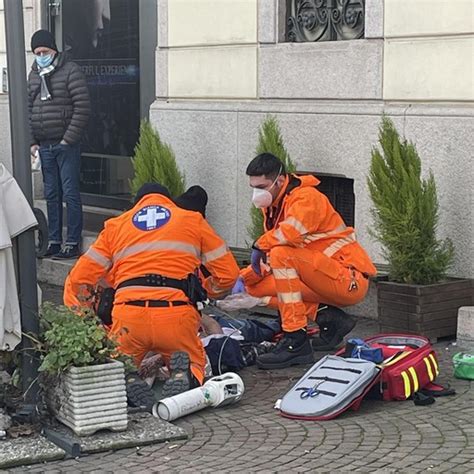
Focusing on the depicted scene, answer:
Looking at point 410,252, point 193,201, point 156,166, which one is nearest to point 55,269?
point 156,166

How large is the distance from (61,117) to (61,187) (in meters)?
0.71

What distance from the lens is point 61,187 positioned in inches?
453

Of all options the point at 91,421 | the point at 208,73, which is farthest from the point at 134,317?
the point at 208,73

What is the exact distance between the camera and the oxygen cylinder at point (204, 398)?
666cm

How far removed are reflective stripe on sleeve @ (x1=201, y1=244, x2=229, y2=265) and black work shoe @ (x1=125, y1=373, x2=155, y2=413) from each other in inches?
35.7

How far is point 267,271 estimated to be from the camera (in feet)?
27.6

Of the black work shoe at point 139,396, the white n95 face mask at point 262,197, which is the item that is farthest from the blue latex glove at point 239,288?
the black work shoe at point 139,396

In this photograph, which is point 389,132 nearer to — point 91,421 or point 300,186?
point 300,186

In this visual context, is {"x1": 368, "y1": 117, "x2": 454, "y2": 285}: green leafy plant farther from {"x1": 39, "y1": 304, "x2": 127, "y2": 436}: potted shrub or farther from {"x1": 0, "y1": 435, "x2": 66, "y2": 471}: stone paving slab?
{"x1": 0, "y1": 435, "x2": 66, "y2": 471}: stone paving slab

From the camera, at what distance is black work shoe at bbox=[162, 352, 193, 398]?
6871mm

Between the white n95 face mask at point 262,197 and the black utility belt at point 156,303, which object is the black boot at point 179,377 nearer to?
the black utility belt at point 156,303

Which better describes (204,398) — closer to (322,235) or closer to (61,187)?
(322,235)

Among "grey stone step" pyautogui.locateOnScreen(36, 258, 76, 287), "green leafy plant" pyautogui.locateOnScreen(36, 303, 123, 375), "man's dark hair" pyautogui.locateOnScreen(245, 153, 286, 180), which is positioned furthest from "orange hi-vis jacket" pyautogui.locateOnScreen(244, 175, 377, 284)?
"grey stone step" pyautogui.locateOnScreen(36, 258, 76, 287)

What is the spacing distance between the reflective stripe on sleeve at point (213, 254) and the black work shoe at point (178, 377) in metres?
0.61
